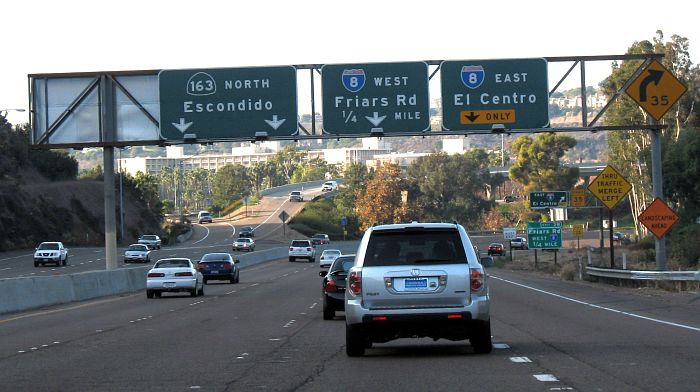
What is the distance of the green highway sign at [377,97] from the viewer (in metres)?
39.1

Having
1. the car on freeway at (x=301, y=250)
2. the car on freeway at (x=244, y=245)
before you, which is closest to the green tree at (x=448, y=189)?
the car on freeway at (x=244, y=245)

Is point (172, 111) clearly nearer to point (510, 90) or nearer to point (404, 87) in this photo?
point (404, 87)

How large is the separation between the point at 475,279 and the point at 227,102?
84.0 feet

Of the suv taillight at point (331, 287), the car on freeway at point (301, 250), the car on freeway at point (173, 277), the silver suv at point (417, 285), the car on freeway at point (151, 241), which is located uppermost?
the silver suv at point (417, 285)

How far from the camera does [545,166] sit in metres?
127

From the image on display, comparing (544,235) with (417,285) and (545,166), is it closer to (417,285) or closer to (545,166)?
(417,285)

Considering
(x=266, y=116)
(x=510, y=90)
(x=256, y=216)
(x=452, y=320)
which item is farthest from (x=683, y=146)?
(x=256, y=216)

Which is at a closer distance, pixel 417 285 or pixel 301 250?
pixel 417 285

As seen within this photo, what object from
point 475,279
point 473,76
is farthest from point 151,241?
point 475,279

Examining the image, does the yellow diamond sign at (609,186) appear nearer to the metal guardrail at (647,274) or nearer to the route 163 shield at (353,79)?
the metal guardrail at (647,274)

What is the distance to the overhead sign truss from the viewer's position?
39.0 m

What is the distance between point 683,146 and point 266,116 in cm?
3539

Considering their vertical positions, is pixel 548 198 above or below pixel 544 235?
above

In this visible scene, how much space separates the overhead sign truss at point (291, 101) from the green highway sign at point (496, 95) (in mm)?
36
